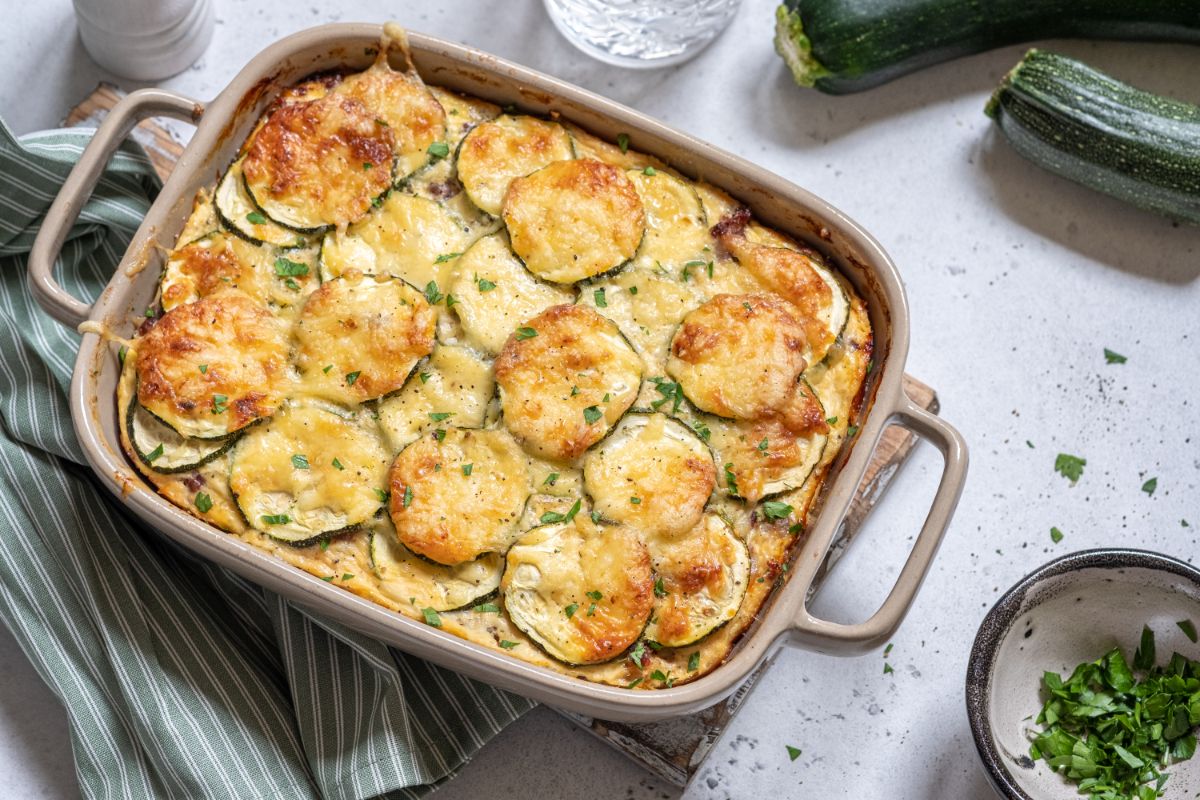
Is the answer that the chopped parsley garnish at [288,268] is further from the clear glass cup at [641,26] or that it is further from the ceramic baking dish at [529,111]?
the clear glass cup at [641,26]

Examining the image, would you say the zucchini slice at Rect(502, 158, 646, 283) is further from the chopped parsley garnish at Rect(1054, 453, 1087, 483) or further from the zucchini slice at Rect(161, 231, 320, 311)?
the chopped parsley garnish at Rect(1054, 453, 1087, 483)

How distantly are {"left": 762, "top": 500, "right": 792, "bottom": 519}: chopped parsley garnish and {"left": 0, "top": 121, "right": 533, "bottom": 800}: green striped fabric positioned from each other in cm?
83

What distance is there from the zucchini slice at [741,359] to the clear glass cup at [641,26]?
3.69 feet

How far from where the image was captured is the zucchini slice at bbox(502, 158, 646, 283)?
10.1 feet

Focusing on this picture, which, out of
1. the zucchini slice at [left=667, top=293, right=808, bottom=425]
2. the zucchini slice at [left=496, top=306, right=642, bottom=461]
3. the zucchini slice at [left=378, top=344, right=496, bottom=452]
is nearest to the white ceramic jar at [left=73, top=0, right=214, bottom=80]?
the zucchini slice at [left=378, top=344, right=496, bottom=452]

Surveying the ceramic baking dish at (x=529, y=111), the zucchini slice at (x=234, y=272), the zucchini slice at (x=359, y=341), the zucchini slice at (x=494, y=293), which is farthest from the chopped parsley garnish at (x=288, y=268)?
the zucchini slice at (x=494, y=293)

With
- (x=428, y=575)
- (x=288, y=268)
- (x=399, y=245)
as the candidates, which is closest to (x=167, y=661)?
(x=428, y=575)

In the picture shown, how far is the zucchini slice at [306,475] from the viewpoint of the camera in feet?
9.71

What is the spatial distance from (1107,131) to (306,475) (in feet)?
7.86

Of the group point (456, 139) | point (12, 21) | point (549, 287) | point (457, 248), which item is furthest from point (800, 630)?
point (12, 21)

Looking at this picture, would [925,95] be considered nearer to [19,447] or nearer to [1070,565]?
[1070,565]

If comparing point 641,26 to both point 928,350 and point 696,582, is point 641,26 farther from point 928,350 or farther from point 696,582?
point 696,582

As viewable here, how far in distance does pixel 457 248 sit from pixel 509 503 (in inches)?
25.4

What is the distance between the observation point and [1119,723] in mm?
3328
